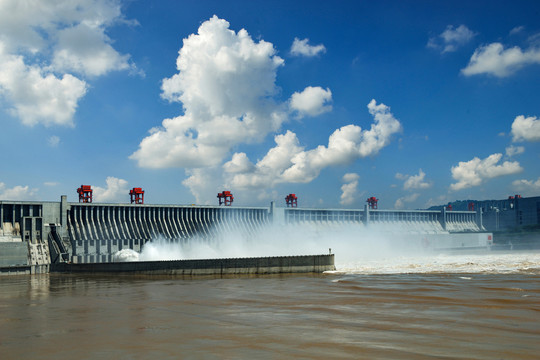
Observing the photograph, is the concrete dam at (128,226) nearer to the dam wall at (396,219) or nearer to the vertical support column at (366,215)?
the vertical support column at (366,215)

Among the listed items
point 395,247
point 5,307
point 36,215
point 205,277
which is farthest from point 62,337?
point 395,247

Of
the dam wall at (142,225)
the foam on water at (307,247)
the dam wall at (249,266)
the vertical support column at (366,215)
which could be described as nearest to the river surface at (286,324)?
the dam wall at (249,266)

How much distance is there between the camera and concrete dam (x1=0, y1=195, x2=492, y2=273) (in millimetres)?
53344

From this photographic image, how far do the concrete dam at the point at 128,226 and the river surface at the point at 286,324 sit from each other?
2960 centimetres

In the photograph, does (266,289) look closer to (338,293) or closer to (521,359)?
(338,293)

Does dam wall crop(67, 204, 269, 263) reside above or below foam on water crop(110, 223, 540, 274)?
above

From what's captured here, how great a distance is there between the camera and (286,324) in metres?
14.3

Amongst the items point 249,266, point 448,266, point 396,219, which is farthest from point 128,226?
point 396,219

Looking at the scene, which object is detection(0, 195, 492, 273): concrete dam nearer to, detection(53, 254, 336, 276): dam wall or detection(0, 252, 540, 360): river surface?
detection(53, 254, 336, 276): dam wall

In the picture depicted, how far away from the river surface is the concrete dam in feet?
97.1

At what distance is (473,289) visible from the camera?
23.1 m

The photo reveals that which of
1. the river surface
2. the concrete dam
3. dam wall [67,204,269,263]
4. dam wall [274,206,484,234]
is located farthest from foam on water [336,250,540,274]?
dam wall [274,206,484,234]

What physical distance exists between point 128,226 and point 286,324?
5373 cm

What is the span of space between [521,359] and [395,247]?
78.5 metres
